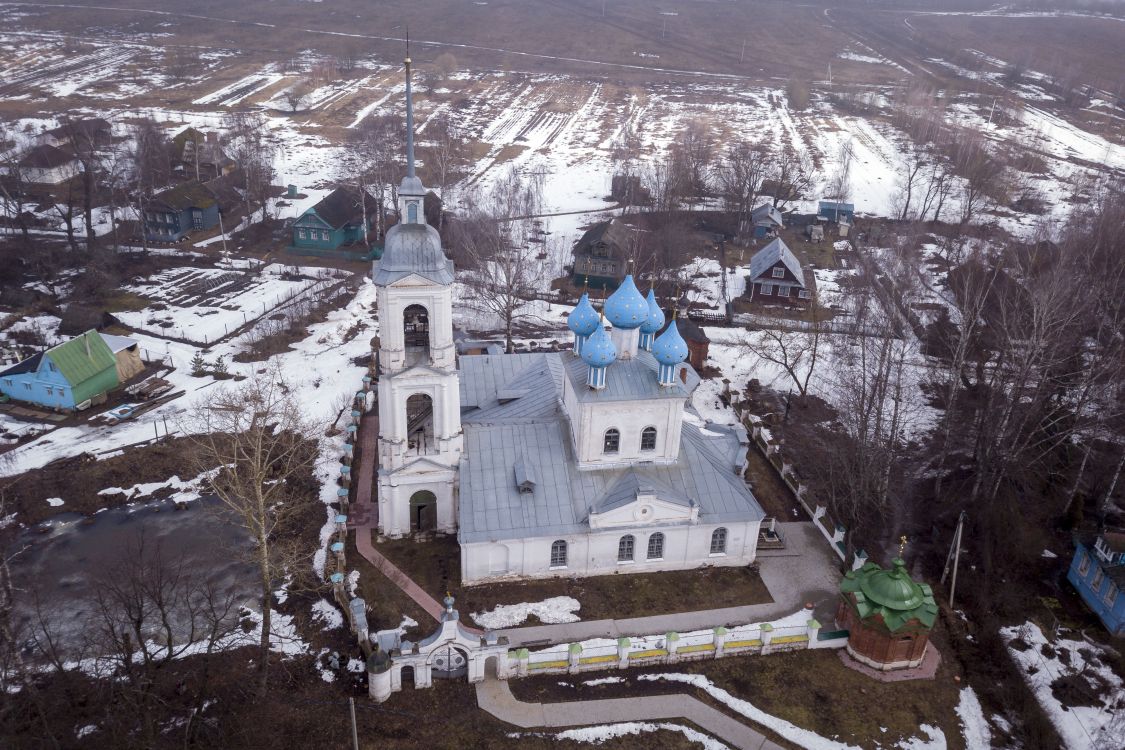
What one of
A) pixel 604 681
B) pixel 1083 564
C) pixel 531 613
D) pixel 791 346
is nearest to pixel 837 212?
pixel 791 346

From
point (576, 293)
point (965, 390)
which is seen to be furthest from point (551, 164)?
point (965, 390)

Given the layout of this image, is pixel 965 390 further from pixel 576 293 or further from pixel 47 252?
pixel 47 252

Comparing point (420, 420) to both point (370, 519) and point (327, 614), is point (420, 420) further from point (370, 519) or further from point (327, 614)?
point (327, 614)

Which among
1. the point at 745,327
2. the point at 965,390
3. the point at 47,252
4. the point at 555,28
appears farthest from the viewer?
the point at 555,28

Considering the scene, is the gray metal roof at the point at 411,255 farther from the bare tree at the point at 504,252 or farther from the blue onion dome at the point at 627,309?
the bare tree at the point at 504,252

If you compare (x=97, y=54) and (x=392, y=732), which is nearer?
(x=392, y=732)
